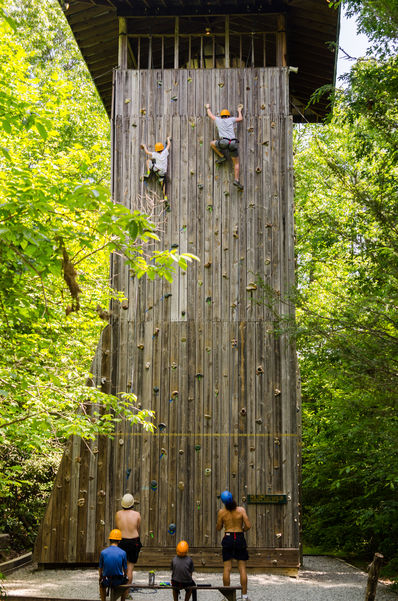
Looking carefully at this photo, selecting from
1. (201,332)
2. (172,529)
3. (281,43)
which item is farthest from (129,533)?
(281,43)

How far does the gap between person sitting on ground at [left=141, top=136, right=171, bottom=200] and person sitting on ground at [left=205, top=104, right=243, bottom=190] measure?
33.6 inches

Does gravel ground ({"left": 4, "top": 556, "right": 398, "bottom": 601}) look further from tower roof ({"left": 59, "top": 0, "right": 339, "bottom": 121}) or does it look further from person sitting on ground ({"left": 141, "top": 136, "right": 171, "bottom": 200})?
tower roof ({"left": 59, "top": 0, "right": 339, "bottom": 121})

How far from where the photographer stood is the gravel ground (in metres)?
8.83

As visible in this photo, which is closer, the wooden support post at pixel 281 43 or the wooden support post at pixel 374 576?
the wooden support post at pixel 374 576

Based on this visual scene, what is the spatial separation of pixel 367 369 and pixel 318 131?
16.5 metres

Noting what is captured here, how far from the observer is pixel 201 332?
37.1 feet

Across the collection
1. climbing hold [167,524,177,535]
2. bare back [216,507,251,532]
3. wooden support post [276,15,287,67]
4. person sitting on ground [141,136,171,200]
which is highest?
wooden support post [276,15,287,67]

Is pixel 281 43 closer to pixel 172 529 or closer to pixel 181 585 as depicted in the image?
pixel 172 529

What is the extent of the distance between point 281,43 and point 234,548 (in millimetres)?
8809

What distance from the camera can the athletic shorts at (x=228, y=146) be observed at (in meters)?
11.6

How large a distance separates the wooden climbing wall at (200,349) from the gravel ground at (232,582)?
319mm

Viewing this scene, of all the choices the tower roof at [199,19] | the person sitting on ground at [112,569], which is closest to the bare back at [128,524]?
the person sitting on ground at [112,569]

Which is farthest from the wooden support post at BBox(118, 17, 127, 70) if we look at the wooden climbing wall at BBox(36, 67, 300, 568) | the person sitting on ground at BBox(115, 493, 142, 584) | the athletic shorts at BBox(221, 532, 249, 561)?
the athletic shorts at BBox(221, 532, 249, 561)

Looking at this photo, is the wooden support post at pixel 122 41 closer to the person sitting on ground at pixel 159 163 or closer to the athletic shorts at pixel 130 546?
the person sitting on ground at pixel 159 163
